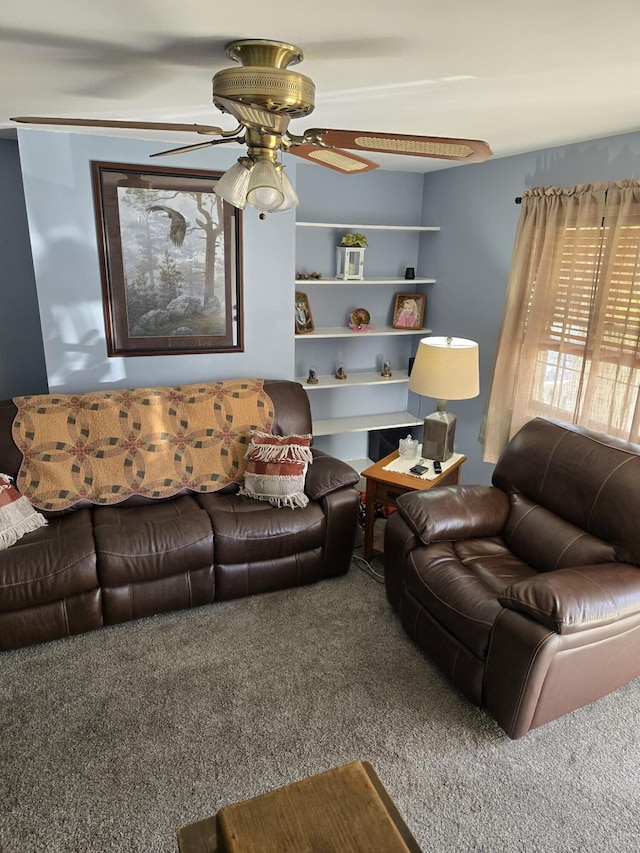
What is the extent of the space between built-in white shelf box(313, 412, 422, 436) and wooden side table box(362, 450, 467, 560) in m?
0.94

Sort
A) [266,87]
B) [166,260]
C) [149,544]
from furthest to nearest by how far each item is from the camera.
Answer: [166,260] → [149,544] → [266,87]

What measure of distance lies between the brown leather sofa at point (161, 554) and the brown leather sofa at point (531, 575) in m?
0.45

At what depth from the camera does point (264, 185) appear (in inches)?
60.1

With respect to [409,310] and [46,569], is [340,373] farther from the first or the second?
[46,569]

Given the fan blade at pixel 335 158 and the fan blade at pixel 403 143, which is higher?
the fan blade at pixel 335 158

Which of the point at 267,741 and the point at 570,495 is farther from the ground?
the point at 570,495

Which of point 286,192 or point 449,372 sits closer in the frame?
point 286,192

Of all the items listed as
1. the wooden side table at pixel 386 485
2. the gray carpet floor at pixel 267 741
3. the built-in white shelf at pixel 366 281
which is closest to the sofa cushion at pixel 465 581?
the gray carpet floor at pixel 267 741

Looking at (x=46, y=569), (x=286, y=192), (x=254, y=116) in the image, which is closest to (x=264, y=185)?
(x=286, y=192)

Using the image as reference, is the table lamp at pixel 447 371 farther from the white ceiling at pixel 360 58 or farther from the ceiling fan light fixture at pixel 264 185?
the ceiling fan light fixture at pixel 264 185

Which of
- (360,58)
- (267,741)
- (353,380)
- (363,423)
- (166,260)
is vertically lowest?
(267,741)

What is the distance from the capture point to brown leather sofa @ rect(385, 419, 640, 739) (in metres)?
1.94

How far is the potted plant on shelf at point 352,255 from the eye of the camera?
3961 mm

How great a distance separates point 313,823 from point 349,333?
3.22 m
